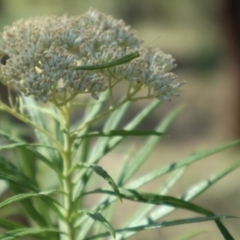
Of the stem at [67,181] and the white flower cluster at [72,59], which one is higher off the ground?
the white flower cluster at [72,59]

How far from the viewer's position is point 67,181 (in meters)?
1.02

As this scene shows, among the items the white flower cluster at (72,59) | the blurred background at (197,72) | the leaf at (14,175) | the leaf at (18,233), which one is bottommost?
the leaf at (18,233)

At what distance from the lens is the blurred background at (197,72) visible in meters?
4.27

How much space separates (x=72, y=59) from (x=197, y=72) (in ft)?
24.1

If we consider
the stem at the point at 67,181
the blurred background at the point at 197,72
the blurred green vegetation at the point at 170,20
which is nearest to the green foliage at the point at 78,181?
the stem at the point at 67,181

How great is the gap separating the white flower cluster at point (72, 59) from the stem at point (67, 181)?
50 mm

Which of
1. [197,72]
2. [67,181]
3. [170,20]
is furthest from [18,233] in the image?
[170,20]

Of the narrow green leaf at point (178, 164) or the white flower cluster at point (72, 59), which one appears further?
the narrow green leaf at point (178, 164)

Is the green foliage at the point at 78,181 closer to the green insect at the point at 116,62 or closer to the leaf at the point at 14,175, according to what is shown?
the leaf at the point at 14,175

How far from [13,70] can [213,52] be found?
756 centimetres

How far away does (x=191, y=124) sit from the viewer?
6.42 meters

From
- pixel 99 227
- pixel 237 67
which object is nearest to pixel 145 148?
pixel 99 227

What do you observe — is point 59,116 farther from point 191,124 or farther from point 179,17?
point 179,17

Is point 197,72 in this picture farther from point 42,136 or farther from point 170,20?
point 42,136
